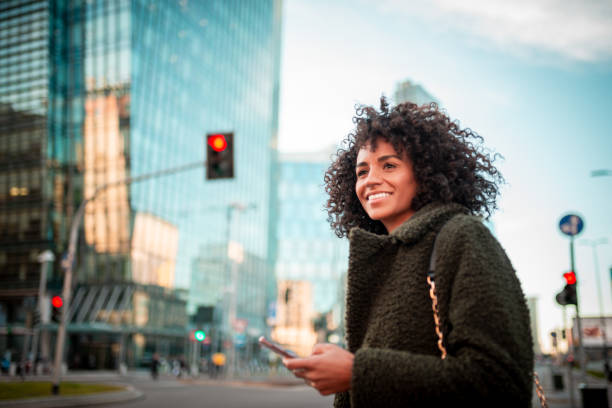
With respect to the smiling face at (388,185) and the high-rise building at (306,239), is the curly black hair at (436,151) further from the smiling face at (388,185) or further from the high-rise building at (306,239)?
the high-rise building at (306,239)

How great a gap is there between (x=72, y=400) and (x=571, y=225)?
13.9 m

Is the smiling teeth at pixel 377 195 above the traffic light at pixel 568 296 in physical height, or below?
above

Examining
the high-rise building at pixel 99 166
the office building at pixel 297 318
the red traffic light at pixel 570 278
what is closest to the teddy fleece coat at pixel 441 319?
the red traffic light at pixel 570 278

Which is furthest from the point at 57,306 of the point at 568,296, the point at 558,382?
the point at 558,382

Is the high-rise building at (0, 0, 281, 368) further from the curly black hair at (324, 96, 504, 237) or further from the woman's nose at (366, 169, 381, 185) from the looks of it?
the woman's nose at (366, 169, 381, 185)

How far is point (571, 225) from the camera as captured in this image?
41.6ft

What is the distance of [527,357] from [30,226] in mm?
48555

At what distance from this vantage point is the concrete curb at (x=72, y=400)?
1315 cm

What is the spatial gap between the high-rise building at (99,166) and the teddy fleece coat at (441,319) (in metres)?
38.3

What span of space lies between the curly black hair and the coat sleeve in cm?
45

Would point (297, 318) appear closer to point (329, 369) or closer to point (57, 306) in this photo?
point (57, 306)

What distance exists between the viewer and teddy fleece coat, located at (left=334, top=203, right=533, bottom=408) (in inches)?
Answer: 55.6

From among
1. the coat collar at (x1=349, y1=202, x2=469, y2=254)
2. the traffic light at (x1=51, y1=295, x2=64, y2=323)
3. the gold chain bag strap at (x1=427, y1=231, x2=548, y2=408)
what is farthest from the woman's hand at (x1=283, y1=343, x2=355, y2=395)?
the traffic light at (x1=51, y1=295, x2=64, y2=323)

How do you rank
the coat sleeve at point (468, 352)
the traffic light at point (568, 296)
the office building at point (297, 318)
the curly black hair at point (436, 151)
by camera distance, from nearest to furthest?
1. the coat sleeve at point (468, 352)
2. the curly black hair at point (436, 151)
3. the traffic light at point (568, 296)
4. the office building at point (297, 318)
